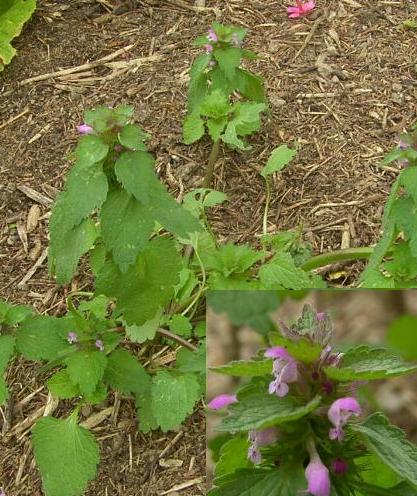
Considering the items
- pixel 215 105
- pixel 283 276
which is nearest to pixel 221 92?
pixel 215 105

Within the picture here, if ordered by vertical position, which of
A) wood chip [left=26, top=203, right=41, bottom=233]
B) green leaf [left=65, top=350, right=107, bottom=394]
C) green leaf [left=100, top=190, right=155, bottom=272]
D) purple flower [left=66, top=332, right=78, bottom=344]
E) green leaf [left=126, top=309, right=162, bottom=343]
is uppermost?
green leaf [left=100, top=190, right=155, bottom=272]

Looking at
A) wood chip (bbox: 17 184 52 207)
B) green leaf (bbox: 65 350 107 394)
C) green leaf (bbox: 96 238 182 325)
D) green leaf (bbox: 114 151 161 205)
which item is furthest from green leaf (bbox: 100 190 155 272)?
wood chip (bbox: 17 184 52 207)

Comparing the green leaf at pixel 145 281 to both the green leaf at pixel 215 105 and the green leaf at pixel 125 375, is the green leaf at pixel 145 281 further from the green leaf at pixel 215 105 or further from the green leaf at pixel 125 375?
the green leaf at pixel 215 105

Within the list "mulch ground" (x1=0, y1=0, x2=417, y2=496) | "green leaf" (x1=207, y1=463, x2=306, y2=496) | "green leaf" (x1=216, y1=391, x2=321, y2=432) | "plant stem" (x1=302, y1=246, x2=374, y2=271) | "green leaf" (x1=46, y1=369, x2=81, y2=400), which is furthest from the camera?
"mulch ground" (x1=0, y1=0, x2=417, y2=496)

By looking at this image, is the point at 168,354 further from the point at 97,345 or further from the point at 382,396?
the point at 382,396

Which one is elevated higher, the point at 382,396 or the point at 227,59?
the point at 382,396

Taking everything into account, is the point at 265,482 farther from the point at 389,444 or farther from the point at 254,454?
the point at 389,444

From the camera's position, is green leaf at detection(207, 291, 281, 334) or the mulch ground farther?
the mulch ground

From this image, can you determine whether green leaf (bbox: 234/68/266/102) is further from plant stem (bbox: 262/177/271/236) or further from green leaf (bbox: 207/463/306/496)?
green leaf (bbox: 207/463/306/496)

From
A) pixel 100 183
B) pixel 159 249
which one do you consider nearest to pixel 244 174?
pixel 159 249
